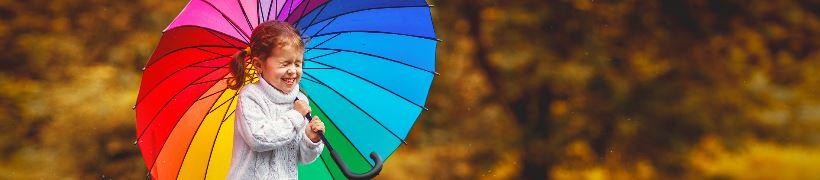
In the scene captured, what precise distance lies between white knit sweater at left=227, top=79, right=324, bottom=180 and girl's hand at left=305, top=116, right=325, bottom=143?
0.01 m

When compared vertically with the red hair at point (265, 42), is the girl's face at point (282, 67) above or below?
below

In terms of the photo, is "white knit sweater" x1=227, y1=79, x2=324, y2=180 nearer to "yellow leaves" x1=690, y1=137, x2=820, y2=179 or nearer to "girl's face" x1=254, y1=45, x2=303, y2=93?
"girl's face" x1=254, y1=45, x2=303, y2=93

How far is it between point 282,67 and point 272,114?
0.40 ft

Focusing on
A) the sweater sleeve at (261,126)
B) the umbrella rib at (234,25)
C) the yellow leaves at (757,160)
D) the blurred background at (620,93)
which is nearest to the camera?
the sweater sleeve at (261,126)

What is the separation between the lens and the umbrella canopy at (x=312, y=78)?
2.56m

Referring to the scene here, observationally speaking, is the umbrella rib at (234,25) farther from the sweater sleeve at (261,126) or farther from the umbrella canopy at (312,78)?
the sweater sleeve at (261,126)

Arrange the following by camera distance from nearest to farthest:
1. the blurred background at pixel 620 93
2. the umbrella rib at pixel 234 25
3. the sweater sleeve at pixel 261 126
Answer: the sweater sleeve at pixel 261 126
the umbrella rib at pixel 234 25
the blurred background at pixel 620 93

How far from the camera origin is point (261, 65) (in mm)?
2482

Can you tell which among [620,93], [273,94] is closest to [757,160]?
[620,93]

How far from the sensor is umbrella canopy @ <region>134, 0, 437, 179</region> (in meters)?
2.56

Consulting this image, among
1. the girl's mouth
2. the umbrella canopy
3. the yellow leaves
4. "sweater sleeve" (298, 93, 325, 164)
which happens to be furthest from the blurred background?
the girl's mouth

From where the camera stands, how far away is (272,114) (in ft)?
8.05

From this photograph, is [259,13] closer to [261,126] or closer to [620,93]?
[261,126]

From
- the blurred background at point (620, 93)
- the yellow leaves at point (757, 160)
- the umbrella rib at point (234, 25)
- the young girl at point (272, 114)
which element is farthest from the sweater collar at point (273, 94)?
the yellow leaves at point (757, 160)
